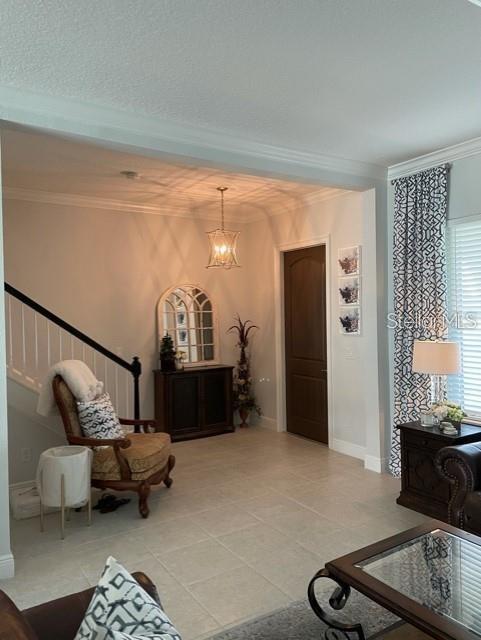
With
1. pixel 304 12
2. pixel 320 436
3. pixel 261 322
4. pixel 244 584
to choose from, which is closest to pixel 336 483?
pixel 320 436

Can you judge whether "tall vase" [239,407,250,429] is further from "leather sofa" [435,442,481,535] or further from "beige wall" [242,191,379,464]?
"leather sofa" [435,442,481,535]

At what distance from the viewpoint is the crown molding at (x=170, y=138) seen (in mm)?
2928

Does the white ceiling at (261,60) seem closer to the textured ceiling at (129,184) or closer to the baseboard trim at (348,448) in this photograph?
the textured ceiling at (129,184)

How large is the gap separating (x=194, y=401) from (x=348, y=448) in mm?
1974

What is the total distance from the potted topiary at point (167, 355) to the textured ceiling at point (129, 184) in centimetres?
166

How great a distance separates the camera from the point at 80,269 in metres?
5.55

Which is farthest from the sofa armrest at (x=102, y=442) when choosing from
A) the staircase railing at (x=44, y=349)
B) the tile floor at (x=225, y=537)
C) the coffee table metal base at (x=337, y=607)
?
the coffee table metal base at (x=337, y=607)

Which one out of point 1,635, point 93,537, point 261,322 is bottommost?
point 93,537

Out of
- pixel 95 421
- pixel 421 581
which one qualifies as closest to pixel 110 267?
pixel 95 421

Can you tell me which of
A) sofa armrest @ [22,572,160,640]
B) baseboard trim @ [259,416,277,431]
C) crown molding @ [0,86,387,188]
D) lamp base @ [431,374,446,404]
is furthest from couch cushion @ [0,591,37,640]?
baseboard trim @ [259,416,277,431]

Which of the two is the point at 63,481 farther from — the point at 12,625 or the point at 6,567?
the point at 12,625

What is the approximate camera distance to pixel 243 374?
6.55 metres

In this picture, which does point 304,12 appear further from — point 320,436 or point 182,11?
point 320,436

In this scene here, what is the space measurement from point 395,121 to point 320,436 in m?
3.62
